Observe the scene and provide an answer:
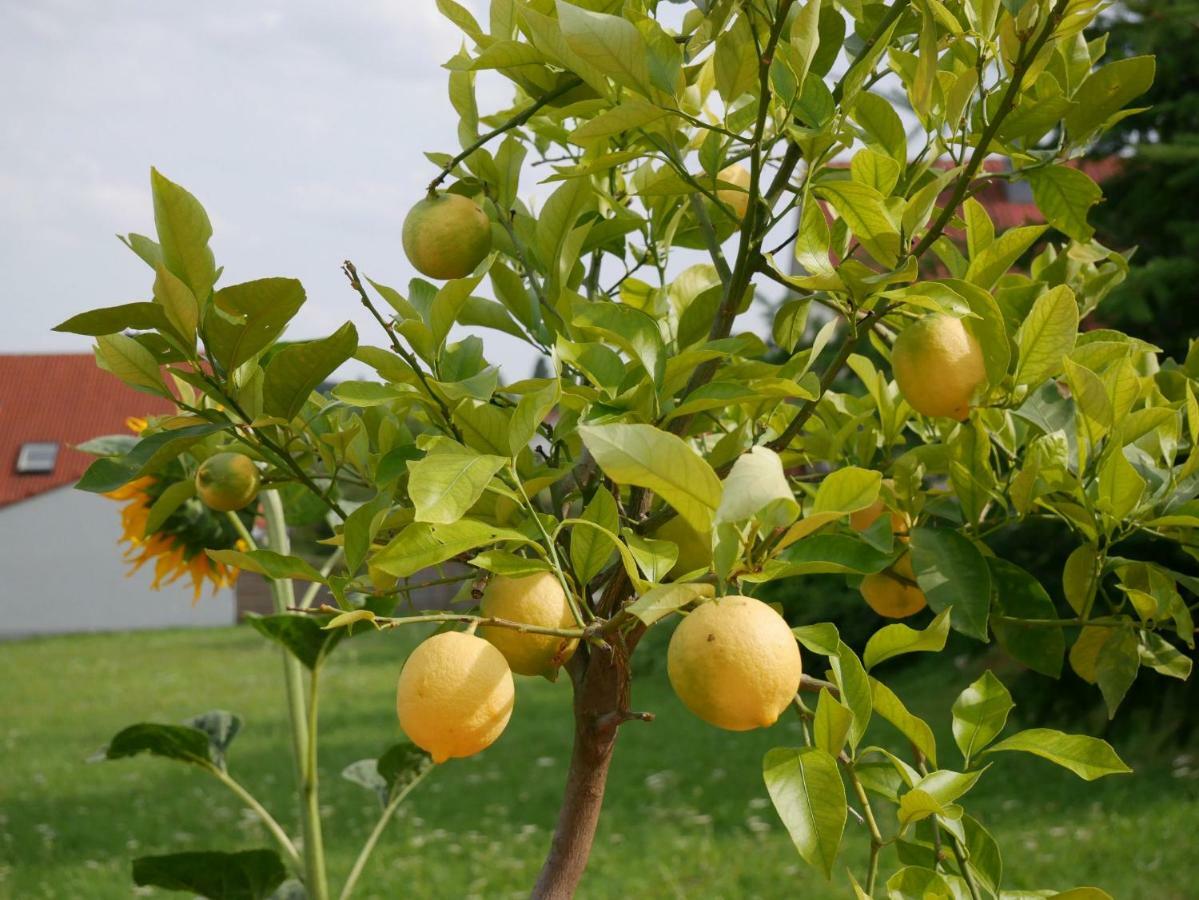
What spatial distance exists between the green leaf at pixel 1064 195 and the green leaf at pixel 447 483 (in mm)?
462

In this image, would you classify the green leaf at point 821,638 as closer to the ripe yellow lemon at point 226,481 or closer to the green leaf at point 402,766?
the ripe yellow lemon at point 226,481

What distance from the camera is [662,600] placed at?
56 cm

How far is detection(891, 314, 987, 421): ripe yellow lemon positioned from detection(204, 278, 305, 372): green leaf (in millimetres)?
382

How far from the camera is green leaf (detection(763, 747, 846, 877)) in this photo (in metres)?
0.56

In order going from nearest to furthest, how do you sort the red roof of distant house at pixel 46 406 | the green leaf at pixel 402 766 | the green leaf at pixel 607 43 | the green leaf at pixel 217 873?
1. the green leaf at pixel 607 43
2. the green leaf at pixel 217 873
3. the green leaf at pixel 402 766
4. the red roof of distant house at pixel 46 406

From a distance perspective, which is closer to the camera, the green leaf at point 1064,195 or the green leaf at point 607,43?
the green leaf at point 607,43

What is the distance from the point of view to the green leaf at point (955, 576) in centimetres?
77

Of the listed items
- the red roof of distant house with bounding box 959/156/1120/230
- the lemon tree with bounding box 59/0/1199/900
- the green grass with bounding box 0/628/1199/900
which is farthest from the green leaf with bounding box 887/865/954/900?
the red roof of distant house with bounding box 959/156/1120/230

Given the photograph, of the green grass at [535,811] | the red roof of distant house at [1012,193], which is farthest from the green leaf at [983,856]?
the red roof of distant house at [1012,193]

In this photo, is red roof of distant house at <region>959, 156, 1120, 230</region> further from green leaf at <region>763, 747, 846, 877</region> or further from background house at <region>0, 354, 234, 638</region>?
background house at <region>0, 354, 234, 638</region>

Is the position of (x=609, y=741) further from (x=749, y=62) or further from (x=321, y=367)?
(x=749, y=62)

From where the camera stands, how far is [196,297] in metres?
0.67

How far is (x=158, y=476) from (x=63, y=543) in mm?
15365

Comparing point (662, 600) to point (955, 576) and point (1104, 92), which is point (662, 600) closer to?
point (955, 576)
